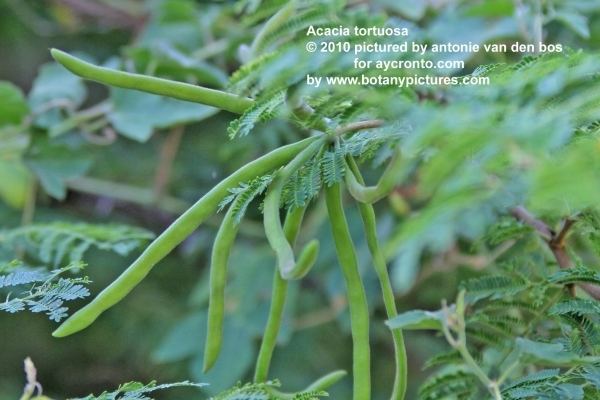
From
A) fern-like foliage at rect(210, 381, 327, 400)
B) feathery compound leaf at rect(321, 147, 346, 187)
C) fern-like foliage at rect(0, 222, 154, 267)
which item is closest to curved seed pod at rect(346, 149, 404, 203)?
feathery compound leaf at rect(321, 147, 346, 187)

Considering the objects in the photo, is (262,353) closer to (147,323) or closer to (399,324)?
(399,324)

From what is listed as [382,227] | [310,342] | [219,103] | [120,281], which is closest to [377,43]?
[219,103]

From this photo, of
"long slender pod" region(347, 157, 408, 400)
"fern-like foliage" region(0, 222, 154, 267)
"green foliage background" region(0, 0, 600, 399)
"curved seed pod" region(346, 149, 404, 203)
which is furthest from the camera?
"green foliage background" region(0, 0, 600, 399)

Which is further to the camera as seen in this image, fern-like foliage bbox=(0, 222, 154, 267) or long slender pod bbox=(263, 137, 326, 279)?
fern-like foliage bbox=(0, 222, 154, 267)

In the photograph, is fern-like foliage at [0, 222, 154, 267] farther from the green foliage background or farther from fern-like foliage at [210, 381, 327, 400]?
fern-like foliage at [210, 381, 327, 400]

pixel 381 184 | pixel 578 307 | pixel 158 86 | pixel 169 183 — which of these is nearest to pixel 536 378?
pixel 578 307
